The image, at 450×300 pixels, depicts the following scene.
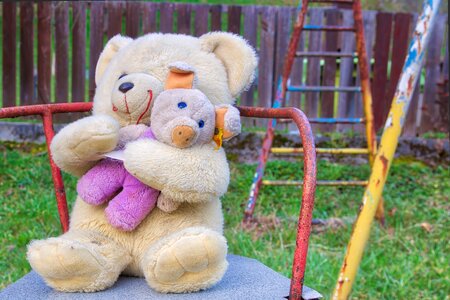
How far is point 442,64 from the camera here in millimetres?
4230

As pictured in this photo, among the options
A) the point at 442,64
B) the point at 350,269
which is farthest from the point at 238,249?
the point at 442,64

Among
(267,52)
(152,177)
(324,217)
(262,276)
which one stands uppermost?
(267,52)

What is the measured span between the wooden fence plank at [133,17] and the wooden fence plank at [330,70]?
1.29m

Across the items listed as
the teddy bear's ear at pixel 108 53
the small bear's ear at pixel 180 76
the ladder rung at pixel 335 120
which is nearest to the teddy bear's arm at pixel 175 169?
the small bear's ear at pixel 180 76

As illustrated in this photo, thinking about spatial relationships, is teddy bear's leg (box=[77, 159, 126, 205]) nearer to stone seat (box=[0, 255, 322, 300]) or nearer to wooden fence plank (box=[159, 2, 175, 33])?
stone seat (box=[0, 255, 322, 300])

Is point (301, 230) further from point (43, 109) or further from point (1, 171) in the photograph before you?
point (1, 171)

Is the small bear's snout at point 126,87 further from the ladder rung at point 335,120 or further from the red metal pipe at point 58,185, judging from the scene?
the ladder rung at point 335,120

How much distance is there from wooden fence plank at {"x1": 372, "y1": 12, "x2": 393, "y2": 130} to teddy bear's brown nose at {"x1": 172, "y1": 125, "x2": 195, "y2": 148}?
3261 mm

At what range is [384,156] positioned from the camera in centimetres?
168

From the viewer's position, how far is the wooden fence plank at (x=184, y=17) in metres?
4.19

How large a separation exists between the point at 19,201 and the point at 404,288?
1863mm

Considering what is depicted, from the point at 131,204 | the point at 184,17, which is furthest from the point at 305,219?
the point at 184,17

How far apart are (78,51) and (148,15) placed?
543mm

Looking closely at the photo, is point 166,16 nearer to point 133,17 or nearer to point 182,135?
point 133,17
